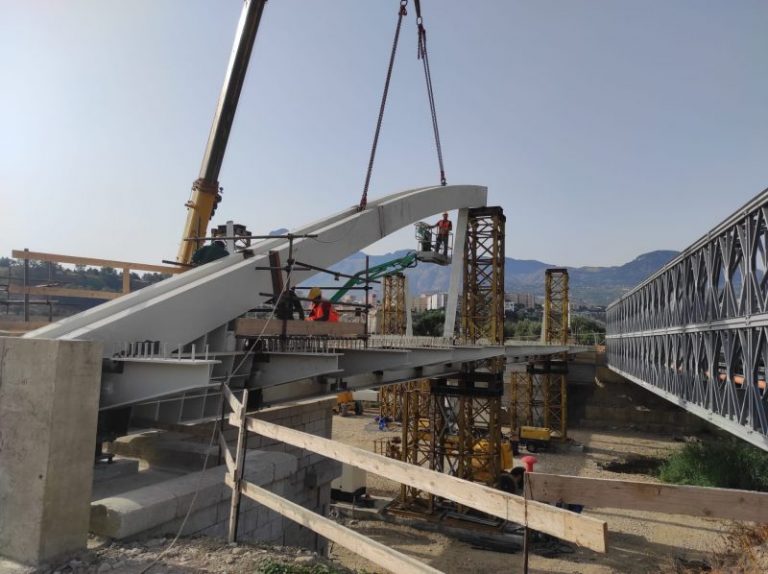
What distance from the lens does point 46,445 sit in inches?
203

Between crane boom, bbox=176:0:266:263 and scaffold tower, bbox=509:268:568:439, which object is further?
scaffold tower, bbox=509:268:568:439

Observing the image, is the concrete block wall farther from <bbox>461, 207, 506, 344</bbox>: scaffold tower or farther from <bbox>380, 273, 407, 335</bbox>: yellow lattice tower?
<bbox>380, 273, 407, 335</bbox>: yellow lattice tower

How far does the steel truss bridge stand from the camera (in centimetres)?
812

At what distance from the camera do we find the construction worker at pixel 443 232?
898 inches

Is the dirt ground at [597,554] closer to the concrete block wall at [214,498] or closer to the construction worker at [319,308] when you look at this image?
the concrete block wall at [214,498]

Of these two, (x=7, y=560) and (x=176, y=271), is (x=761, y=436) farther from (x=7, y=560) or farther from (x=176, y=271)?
(x=176, y=271)

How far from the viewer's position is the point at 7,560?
204 inches

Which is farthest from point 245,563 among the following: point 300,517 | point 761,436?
point 761,436

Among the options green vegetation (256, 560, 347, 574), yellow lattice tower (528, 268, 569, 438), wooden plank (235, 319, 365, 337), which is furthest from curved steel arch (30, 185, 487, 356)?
yellow lattice tower (528, 268, 569, 438)

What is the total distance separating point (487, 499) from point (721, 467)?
23.4 meters

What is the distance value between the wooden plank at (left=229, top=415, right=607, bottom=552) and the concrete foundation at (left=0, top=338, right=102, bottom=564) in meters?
2.52

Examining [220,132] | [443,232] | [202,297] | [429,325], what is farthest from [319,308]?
[429,325]

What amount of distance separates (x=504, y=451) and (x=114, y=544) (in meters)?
18.4

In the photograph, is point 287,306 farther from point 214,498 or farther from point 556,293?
point 556,293
